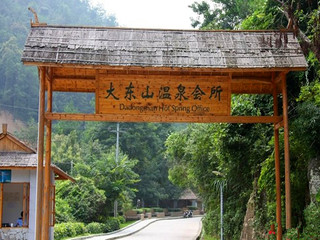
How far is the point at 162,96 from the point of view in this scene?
9492 mm

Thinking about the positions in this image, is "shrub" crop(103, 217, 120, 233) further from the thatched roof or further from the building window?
the thatched roof

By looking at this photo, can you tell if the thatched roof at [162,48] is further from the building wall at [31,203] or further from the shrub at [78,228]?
the shrub at [78,228]

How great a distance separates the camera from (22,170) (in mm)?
14492

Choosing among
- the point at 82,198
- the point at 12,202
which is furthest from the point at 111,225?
the point at 12,202

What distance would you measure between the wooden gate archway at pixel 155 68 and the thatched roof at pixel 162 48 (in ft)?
0.06

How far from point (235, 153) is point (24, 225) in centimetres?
654

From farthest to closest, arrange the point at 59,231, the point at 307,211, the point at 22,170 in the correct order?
1. the point at 59,231
2. the point at 22,170
3. the point at 307,211

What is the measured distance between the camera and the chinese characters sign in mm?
9434

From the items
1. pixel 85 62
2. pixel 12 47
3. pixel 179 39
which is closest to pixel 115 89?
pixel 85 62

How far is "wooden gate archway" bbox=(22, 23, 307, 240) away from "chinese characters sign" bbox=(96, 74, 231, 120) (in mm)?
19

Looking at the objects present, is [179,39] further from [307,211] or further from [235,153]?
[235,153]

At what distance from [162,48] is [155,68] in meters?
0.67

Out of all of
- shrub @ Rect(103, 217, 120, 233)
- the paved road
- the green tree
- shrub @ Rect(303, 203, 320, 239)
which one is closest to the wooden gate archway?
shrub @ Rect(303, 203, 320, 239)

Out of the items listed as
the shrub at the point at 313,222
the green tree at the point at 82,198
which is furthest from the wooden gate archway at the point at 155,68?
the green tree at the point at 82,198
